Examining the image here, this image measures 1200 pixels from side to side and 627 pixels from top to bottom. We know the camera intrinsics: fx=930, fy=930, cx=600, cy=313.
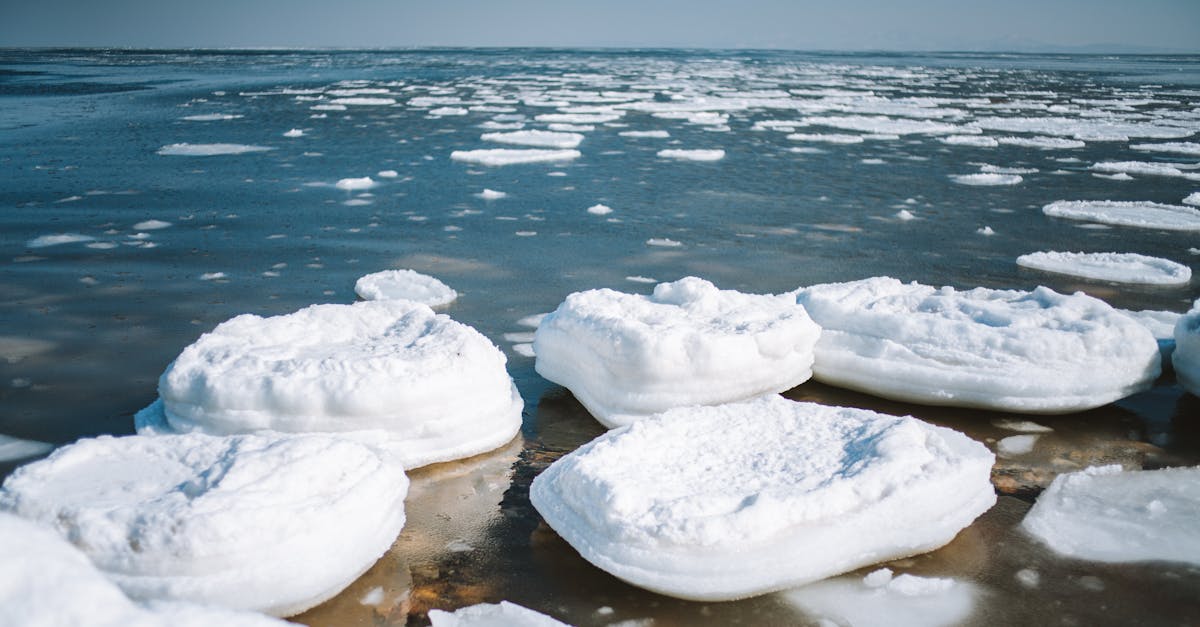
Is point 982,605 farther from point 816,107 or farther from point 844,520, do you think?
point 816,107

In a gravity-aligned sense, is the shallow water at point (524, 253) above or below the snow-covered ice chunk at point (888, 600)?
below

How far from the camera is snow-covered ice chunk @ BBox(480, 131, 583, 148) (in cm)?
1011

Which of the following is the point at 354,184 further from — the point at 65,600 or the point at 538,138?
the point at 65,600

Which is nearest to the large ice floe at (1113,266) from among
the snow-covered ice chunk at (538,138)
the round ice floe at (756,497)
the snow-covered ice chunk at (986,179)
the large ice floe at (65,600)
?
the snow-covered ice chunk at (986,179)

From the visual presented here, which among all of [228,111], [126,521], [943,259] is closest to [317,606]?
[126,521]

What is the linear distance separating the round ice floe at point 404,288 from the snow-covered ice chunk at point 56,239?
6.62 ft

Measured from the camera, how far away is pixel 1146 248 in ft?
18.6

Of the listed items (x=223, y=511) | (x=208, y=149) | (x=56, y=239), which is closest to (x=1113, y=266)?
(x=223, y=511)

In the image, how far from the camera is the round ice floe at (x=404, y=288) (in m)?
4.41

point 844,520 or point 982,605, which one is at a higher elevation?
point 844,520

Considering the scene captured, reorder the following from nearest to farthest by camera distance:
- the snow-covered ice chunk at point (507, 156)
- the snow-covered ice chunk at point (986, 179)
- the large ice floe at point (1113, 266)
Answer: the large ice floe at point (1113, 266), the snow-covered ice chunk at point (986, 179), the snow-covered ice chunk at point (507, 156)

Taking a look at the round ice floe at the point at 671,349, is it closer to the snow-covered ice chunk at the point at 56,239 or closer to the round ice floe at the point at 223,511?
the round ice floe at the point at 223,511

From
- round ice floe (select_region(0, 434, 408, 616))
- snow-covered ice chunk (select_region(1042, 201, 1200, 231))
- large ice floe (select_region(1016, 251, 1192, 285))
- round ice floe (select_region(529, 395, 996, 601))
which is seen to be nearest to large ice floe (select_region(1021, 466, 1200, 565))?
round ice floe (select_region(529, 395, 996, 601))

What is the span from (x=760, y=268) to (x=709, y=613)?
3247 mm
